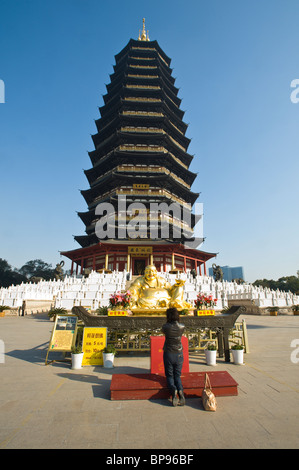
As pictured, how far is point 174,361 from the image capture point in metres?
3.69

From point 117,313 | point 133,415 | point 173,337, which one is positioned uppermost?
point 117,313

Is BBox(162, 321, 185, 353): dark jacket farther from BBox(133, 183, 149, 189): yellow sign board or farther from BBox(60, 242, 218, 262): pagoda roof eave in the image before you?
BBox(133, 183, 149, 189): yellow sign board

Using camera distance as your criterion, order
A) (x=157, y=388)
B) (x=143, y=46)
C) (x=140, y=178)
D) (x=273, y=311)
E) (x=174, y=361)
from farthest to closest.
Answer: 1. (x=143, y=46)
2. (x=140, y=178)
3. (x=273, y=311)
4. (x=157, y=388)
5. (x=174, y=361)

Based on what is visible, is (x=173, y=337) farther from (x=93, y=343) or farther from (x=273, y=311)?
(x=273, y=311)

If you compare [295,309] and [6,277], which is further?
[6,277]

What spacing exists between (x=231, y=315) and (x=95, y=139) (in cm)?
3582

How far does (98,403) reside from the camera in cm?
366

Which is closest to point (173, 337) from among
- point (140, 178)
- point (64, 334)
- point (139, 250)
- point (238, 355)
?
point (238, 355)

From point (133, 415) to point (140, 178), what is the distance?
29055 millimetres

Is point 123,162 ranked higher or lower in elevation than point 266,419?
higher

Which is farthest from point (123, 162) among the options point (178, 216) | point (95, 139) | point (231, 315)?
point (231, 315)

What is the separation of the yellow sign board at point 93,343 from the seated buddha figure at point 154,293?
5.02 feet

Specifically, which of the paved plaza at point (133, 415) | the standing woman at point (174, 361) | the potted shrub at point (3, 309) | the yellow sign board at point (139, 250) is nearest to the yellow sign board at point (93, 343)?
the paved plaza at point (133, 415)
